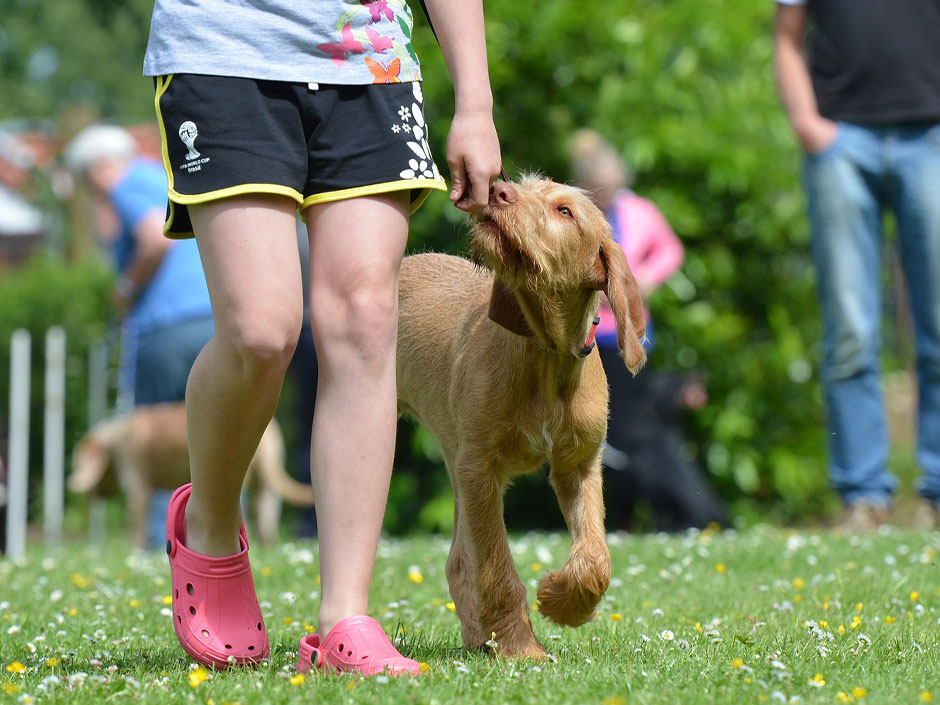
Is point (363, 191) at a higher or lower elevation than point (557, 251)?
higher

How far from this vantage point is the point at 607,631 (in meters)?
3.85

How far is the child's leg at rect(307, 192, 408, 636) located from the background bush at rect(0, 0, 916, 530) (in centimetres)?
570

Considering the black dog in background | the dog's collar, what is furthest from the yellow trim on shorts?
the black dog in background

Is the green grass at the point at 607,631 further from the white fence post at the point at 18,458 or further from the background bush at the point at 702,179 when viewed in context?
the white fence post at the point at 18,458

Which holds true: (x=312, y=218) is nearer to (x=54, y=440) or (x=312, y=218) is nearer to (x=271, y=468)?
(x=271, y=468)

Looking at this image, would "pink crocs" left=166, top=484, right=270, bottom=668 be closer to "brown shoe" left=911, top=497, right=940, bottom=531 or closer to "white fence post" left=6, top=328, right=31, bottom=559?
"brown shoe" left=911, top=497, right=940, bottom=531

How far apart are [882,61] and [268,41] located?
13.9 ft

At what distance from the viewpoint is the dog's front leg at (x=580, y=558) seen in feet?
11.4

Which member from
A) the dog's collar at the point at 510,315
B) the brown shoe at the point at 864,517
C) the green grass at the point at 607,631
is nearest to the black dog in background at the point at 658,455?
the brown shoe at the point at 864,517

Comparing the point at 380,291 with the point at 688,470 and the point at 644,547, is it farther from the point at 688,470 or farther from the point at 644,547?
the point at 688,470

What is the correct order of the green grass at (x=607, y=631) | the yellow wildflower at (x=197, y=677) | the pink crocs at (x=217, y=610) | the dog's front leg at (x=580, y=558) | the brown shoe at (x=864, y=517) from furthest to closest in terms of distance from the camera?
the brown shoe at (x=864, y=517)
the dog's front leg at (x=580, y=558)
the pink crocs at (x=217, y=610)
the yellow wildflower at (x=197, y=677)
the green grass at (x=607, y=631)

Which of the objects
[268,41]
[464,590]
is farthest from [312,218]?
[464,590]

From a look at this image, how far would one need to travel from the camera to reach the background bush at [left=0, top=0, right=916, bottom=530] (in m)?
9.10

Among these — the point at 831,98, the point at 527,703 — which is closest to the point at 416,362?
the point at 527,703
